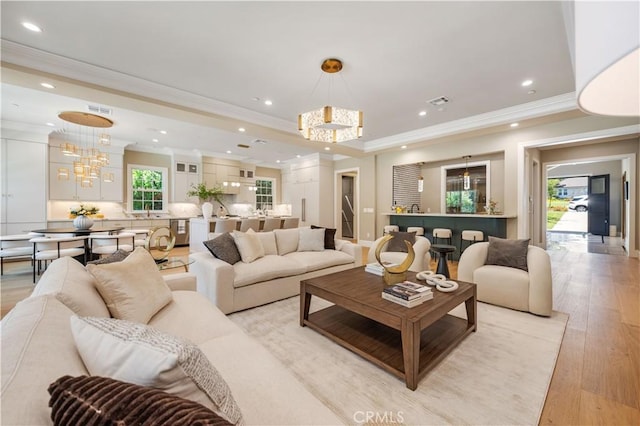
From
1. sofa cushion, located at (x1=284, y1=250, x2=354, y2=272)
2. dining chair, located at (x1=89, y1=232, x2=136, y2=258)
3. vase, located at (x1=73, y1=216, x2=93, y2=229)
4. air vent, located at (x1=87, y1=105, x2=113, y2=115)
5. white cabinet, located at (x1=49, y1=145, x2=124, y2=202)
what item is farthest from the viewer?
white cabinet, located at (x1=49, y1=145, x2=124, y2=202)

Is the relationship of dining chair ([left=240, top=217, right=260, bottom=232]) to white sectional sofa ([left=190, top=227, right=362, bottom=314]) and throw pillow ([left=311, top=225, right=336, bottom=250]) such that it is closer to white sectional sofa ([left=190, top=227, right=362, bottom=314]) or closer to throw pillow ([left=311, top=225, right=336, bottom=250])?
white sectional sofa ([left=190, top=227, right=362, bottom=314])

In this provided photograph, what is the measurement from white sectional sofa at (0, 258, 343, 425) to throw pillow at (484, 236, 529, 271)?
303 centimetres

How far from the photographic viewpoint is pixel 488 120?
4.66 meters

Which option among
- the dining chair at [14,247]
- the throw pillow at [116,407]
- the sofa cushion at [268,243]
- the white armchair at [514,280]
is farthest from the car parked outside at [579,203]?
the dining chair at [14,247]

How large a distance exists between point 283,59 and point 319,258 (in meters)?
2.48

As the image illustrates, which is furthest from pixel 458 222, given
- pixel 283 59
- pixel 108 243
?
pixel 108 243

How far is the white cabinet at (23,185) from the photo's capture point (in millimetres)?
5188

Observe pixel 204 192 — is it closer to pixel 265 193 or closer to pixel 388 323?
pixel 265 193

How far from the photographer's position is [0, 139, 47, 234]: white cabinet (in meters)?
5.19

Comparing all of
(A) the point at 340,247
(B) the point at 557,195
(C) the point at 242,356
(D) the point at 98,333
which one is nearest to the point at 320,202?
(A) the point at 340,247

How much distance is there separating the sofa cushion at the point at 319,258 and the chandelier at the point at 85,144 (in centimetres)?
431

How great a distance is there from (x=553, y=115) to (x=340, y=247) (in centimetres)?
391

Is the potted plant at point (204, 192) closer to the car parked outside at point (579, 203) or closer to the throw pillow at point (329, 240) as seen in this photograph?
the throw pillow at point (329, 240)

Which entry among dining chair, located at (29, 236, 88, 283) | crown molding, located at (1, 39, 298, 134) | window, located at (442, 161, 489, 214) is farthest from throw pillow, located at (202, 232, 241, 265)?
window, located at (442, 161, 489, 214)
